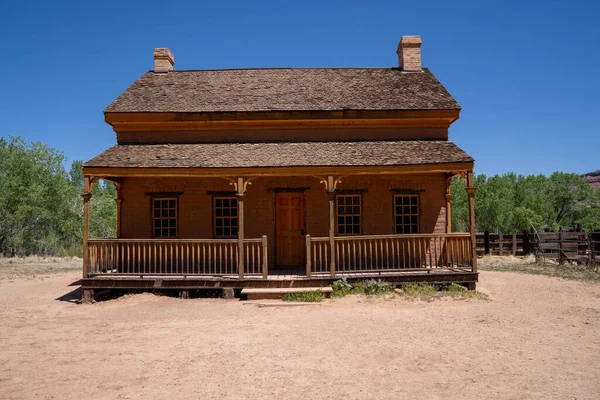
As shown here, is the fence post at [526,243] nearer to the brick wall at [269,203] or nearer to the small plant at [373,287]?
the brick wall at [269,203]

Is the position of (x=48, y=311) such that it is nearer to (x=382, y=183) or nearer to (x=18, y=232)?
(x=382, y=183)

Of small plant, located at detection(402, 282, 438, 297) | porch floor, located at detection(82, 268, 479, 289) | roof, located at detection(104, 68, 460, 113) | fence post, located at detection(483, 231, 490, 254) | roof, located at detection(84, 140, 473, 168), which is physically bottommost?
small plant, located at detection(402, 282, 438, 297)

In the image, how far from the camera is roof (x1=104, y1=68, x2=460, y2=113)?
1404cm

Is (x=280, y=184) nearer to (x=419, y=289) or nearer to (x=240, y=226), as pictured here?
(x=240, y=226)

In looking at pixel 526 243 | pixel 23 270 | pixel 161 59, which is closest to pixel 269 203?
pixel 161 59

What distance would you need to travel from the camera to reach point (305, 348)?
22.6 ft

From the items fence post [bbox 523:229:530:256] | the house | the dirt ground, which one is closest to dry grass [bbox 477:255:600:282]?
fence post [bbox 523:229:530:256]

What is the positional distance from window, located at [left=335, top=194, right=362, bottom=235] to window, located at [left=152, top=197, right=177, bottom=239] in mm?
5410

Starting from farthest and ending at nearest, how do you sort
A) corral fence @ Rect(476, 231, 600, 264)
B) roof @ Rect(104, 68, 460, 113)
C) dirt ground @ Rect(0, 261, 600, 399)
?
corral fence @ Rect(476, 231, 600, 264) → roof @ Rect(104, 68, 460, 113) → dirt ground @ Rect(0, 261, 600, 399)

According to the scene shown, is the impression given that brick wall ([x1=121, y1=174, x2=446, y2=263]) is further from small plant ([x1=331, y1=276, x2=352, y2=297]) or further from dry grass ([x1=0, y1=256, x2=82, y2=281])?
dry grass ([x1=0, y1=256, x2=82, y2=281])

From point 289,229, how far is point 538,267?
11.6 metres

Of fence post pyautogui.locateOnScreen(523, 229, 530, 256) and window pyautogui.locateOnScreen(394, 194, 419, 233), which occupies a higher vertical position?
window pyautogui.locateOnScreen(394, 194, 419, 233)

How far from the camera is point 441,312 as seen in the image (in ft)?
30.8

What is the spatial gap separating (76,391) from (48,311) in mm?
6218
